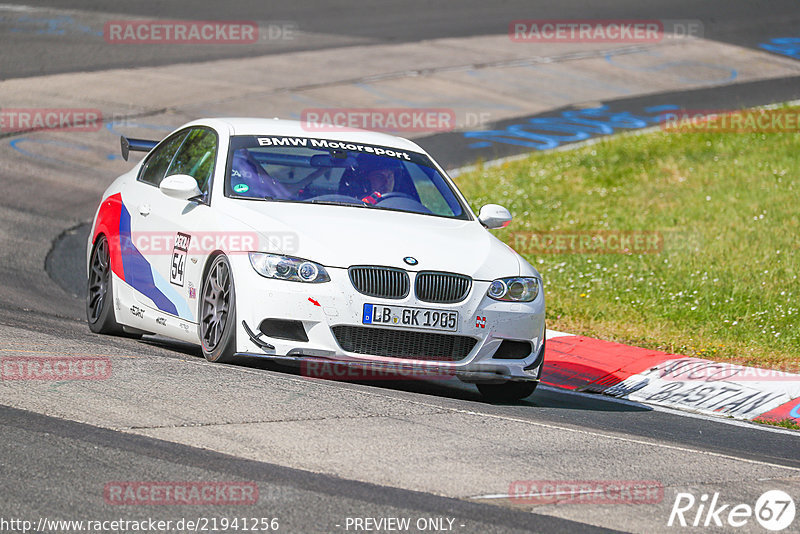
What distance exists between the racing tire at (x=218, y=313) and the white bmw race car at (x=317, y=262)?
1cm

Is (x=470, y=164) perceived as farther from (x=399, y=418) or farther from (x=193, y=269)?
(x=399, y=418)

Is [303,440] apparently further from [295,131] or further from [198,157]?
[295,131]

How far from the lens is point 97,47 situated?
25.9 m

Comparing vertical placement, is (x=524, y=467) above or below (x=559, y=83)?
below

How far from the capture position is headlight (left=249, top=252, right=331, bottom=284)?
7395 millimetres

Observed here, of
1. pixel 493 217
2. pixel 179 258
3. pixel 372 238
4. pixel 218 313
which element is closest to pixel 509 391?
pixel 493 217

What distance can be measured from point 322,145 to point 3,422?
3.69m

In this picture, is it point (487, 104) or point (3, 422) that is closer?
point (3, 422)

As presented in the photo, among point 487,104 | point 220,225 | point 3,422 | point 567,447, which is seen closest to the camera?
point 3,422

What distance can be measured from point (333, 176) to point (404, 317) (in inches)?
64.8

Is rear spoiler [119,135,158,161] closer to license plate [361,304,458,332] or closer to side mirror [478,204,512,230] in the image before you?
side mirror [478,204,512,230]

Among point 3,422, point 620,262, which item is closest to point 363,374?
point 3,422

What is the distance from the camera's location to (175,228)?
27.7ft

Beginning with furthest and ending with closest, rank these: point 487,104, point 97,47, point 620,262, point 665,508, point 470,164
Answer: point 97,47, point 487,104, point 470,164, point 620,262, point 665,508
